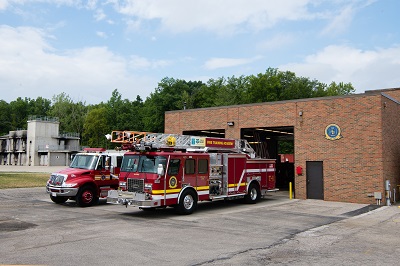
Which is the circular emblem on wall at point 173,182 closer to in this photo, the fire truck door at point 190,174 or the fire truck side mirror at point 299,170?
the fire truck door at point 190,174

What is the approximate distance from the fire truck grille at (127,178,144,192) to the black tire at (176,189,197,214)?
1.61 m

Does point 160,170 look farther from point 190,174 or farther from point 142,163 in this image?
point 190,174

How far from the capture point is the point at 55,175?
17.0 metres

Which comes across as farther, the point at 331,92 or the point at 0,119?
the point at 0,119

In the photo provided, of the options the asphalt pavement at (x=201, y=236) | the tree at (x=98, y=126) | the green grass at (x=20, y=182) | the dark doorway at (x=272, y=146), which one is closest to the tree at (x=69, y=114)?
the tree at (x=98, y=126)

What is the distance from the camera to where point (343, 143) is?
19578 millimetres

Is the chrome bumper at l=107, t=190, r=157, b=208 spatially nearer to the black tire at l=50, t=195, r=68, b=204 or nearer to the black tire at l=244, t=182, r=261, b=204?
the black tire at l=50, t=195, r=68, b=204

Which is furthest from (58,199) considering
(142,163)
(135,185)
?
(142,163)

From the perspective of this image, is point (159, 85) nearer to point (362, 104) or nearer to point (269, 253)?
point (362, 104)

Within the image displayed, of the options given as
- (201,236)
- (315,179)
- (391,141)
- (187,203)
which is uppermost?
(391,141)

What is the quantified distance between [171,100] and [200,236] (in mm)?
71443

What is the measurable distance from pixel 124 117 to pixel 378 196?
78.3 metres

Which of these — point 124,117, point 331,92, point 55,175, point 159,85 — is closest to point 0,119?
point 124,117

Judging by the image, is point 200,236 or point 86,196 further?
point 86,196
